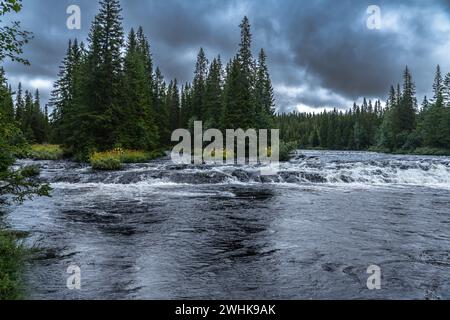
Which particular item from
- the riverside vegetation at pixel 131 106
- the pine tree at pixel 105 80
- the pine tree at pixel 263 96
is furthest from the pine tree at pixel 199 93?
the pine tree at pixel 105 80

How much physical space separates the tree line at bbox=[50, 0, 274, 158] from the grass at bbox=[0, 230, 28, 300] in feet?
105

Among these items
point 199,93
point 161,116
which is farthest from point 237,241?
point 199,93

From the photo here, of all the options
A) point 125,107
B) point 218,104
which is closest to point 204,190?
point 125,107

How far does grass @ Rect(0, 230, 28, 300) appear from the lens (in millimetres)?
6699

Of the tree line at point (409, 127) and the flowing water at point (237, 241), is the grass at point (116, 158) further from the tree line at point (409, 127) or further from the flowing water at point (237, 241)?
the tree line at point (409, 127)

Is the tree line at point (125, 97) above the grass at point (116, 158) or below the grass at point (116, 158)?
above

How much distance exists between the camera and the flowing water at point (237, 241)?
762 centimetres

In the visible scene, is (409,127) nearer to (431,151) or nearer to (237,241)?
(431,151)

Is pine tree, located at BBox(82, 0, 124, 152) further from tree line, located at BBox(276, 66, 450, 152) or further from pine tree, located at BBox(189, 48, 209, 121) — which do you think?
tree line, located at BBox(276, 66, 450, 152)

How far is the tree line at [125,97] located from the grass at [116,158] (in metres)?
1.35

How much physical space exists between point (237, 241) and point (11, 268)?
5720 millimetres

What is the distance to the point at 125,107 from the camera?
4484 centimetres
